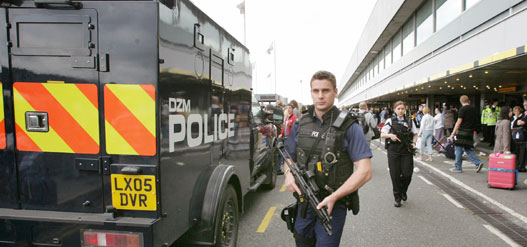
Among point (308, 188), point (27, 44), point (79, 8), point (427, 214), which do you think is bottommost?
point (427, 214)

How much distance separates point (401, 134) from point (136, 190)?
469 cm

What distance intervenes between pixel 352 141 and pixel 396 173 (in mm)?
3803

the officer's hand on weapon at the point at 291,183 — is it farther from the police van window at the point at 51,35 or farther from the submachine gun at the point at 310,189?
the police van window at the point at 51,35

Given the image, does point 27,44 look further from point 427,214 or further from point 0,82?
point 427,214

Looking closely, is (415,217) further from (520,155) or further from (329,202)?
(520,155)

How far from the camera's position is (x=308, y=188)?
242 centimetres

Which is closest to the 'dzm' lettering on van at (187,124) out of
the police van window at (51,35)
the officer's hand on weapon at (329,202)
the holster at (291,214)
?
the police van window at (51,35)

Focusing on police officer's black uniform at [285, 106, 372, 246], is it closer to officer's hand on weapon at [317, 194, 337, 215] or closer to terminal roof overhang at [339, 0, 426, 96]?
officer's hand on weapon at [317, 194, 337, 215]

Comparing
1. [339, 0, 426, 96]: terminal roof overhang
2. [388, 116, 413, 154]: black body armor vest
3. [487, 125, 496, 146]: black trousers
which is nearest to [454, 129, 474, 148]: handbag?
[388, 116, 413, 154]: black body armor vest

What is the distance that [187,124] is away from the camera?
2.76 m

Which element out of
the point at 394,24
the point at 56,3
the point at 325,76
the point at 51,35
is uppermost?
the point at 394,24

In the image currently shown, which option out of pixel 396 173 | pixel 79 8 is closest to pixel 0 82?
pixel 79 8

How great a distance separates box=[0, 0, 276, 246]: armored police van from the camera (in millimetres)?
2271

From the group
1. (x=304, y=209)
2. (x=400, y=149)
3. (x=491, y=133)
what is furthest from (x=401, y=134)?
(x=491, y=133)
